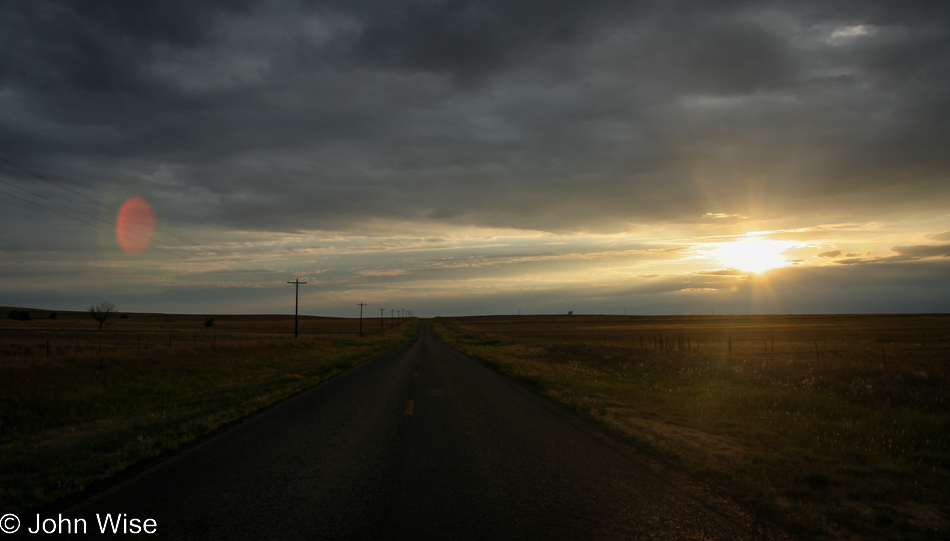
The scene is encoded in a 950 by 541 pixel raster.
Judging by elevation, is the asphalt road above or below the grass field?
above

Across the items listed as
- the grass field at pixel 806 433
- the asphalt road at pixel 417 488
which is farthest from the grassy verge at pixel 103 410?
the grass field at pixel 806 433

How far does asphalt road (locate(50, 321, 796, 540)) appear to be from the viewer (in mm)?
5379

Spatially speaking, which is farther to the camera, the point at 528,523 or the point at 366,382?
the point at 366,382

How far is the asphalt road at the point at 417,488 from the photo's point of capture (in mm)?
5379

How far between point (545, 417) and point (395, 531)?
300 inches

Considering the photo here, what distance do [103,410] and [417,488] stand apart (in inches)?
576

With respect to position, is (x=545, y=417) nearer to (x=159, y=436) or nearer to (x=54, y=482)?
(x=159, y=436)

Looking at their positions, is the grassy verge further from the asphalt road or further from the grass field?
the grass field

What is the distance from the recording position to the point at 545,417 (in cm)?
1231

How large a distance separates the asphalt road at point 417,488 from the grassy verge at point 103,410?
0.92 metres

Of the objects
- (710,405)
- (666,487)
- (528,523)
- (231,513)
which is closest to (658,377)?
(710,405)

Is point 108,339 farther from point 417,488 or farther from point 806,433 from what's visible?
point 806,433

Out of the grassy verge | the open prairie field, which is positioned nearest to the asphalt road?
the grassy verge

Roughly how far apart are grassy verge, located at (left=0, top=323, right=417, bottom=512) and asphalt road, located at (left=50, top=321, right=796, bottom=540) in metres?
0.92
